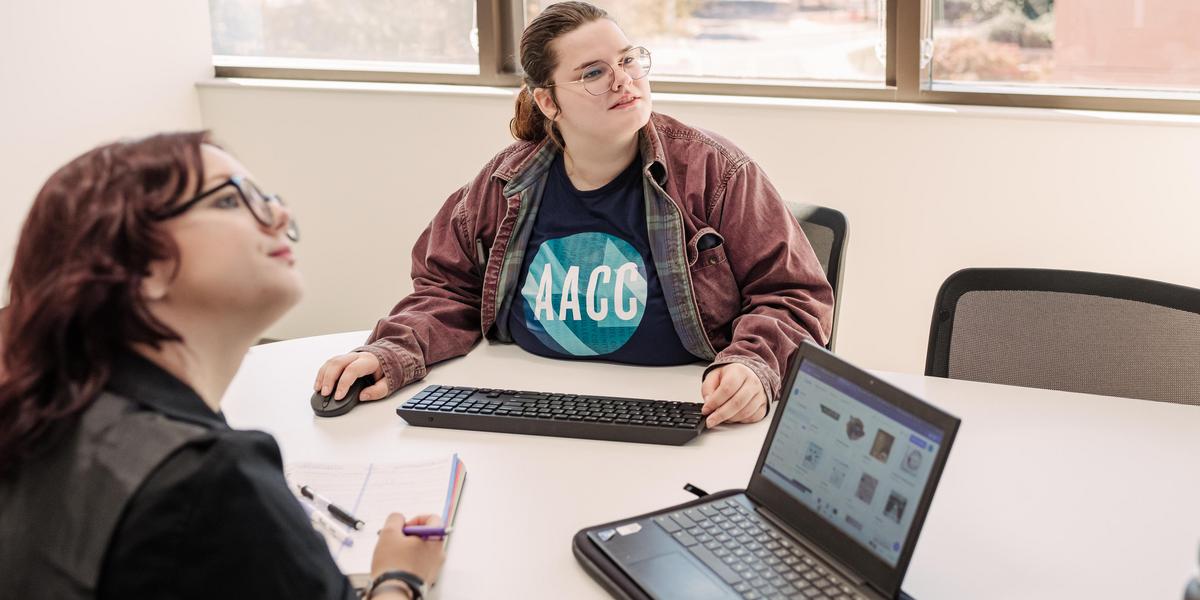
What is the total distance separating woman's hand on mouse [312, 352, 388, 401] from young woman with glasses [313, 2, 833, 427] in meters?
0.01

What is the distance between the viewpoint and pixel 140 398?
948 millimetres

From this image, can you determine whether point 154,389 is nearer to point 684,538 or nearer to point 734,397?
point 684,538

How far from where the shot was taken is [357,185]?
153 inches

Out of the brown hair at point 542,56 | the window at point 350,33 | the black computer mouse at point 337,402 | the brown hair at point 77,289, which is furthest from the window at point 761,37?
the brown hair at point 77,289

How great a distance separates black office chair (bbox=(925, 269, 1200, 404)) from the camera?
1773 mm

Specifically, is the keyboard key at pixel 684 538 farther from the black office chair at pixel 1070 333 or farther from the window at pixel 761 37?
the window at pixel 761 37

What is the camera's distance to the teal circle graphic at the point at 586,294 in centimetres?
194

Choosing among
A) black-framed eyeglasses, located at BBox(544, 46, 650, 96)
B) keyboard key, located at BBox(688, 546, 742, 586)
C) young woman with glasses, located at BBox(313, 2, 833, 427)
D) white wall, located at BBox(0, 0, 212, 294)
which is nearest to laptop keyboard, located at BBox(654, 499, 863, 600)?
keyboard key, located at BBox(688, 546, 742, 586)

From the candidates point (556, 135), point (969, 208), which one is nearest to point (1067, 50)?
point (969, 208)

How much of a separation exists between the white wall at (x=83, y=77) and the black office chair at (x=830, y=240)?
7.83 feet

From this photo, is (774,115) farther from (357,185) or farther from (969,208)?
(357,185)

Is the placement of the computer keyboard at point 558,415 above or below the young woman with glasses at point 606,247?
below

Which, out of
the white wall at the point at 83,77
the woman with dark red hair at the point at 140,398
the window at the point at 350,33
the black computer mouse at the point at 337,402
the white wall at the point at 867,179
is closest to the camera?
the woman with dark red hair at the point at 140,398

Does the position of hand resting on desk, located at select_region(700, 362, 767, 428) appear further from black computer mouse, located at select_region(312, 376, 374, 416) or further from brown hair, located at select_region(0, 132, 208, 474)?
brown hair, located at select_region(0, 132, 208, 474)
